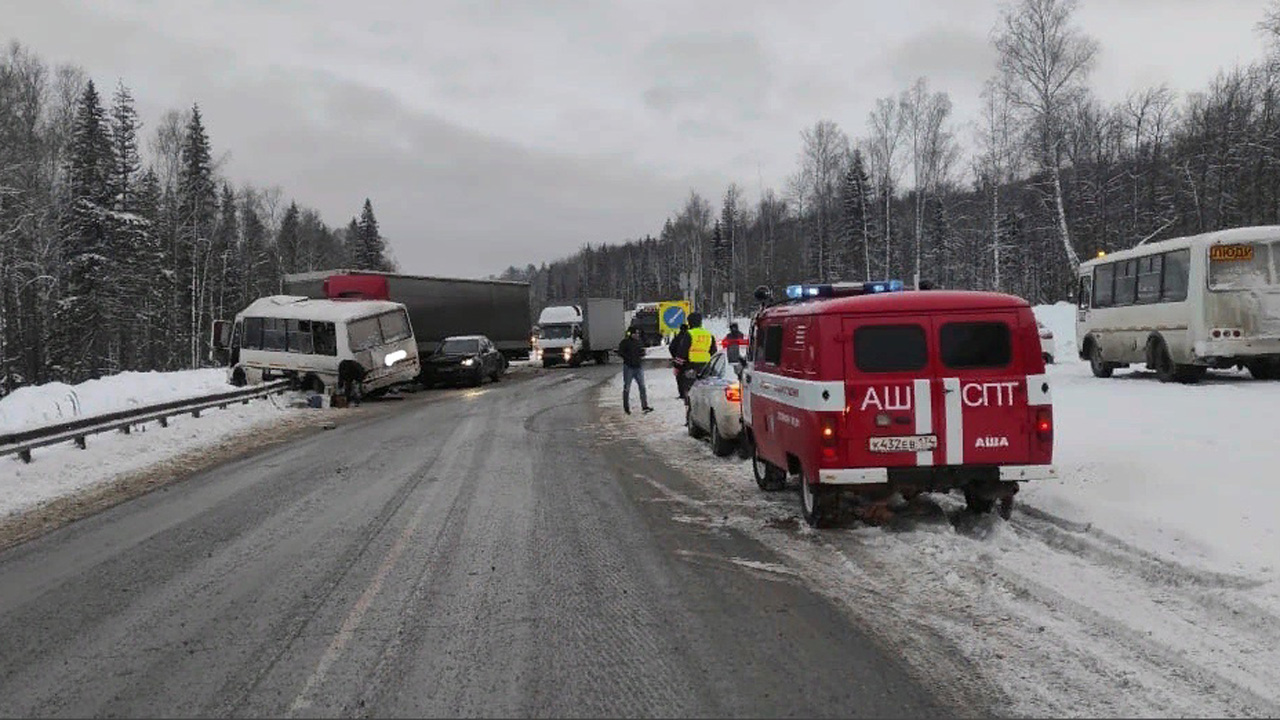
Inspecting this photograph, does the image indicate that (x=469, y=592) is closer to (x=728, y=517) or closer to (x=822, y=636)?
(x=822, y=636)

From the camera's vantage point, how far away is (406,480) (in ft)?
35.3

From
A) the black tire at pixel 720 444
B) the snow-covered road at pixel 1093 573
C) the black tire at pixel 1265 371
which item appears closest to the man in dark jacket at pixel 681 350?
the black tire at pixel 720 444

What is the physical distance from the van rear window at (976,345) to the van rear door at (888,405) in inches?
5.8

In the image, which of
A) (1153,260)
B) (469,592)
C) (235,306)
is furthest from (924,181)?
(469,592)

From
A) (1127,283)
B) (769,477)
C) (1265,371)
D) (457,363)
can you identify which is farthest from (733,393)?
(457,363)

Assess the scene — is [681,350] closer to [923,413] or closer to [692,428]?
[692,428]

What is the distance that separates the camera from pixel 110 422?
14.0m

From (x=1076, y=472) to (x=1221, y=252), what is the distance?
9.40m

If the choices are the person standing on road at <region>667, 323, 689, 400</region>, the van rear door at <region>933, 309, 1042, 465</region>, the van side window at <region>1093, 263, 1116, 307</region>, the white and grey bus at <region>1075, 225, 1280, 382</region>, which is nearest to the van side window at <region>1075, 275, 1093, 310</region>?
the van side window at <region>1093, 263, 1116, 307</region>

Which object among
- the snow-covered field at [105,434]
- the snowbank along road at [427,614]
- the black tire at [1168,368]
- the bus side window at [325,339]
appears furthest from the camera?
the bus side window at [325,339]

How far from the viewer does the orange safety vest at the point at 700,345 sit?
16.7m

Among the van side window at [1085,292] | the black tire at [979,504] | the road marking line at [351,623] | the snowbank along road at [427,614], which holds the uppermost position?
the van side window at [1085,292]

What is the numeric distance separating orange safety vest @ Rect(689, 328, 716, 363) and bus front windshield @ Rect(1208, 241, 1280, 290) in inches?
346

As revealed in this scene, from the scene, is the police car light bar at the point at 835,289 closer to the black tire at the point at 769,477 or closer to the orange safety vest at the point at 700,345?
the black tire at the point at 769,477
